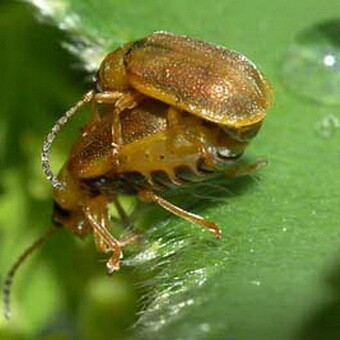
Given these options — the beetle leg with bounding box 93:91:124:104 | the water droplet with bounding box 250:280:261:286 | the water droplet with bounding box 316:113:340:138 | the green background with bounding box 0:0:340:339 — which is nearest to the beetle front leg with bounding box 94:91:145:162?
the beetle leg with bounding box 93:91:124:104

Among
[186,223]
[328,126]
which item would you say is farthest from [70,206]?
[328,126]

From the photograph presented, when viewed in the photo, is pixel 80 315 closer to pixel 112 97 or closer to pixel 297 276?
pixel 112 97

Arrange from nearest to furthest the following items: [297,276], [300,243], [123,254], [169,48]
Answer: [297,276]
[300,243]
[169,48]
[123,254]

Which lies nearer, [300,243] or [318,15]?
[300,243]

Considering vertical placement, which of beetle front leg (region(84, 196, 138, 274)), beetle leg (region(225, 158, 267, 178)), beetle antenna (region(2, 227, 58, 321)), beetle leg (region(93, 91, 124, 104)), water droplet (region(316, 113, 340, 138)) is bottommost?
beetle antenna (region(2, 227, 58, 321))

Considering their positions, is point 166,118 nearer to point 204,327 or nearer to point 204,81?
point 204,81

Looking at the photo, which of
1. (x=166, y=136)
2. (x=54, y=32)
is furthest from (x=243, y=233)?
(x=54, y=32)

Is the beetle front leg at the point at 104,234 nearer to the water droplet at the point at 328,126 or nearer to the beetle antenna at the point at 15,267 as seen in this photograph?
the beetle antenna at the point at 15,267

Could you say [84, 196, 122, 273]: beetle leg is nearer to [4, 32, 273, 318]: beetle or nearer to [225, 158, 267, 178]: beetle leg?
[4, 32, 273, 318]: beetle
